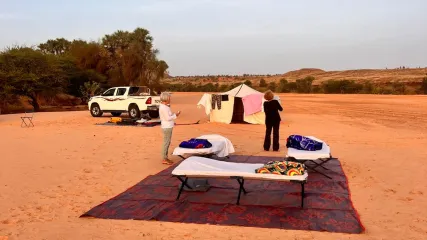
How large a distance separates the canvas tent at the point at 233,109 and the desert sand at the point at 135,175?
812mm

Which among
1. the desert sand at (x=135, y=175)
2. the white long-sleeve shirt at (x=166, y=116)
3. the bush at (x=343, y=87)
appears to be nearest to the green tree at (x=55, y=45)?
the bush at (x=343, y=87)

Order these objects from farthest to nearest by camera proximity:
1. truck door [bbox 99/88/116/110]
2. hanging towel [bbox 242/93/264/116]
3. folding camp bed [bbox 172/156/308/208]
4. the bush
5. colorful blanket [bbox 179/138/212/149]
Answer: the bush → truck door [bbox 99/88/116/110] → hanging towel [bbox 242/93/264/116] → colorful blanket [bbox 179/138/212/149] → folding camp bed [bbox 172/156/308/208]

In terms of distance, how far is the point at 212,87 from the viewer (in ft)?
209

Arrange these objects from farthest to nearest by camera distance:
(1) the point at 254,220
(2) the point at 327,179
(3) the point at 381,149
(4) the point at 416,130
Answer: (4) the point at 416,130, (3) the point at 381,149, (2) the point at 327,179, (1) the point at 254,220

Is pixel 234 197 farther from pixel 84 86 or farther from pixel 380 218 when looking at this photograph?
pixel 84 86

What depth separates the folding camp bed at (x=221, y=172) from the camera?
5977mm

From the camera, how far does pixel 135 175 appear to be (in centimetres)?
828

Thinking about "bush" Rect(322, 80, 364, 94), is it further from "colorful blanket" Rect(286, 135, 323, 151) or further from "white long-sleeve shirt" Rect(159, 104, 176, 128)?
"white long-sleeve shirt" Rect(159, 104, 176, 128)

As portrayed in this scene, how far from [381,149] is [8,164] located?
9.07 m

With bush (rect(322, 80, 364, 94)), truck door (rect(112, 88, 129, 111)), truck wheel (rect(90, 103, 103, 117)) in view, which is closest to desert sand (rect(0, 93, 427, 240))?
truck door (rect(112, 88, 129, 111))

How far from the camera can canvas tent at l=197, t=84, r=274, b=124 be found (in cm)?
1741

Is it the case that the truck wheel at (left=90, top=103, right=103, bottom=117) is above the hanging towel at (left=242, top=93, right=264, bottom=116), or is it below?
below

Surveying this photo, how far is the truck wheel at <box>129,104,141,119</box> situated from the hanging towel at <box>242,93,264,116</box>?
17.2 ft

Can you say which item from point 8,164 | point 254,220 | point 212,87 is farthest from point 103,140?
point 212,87
